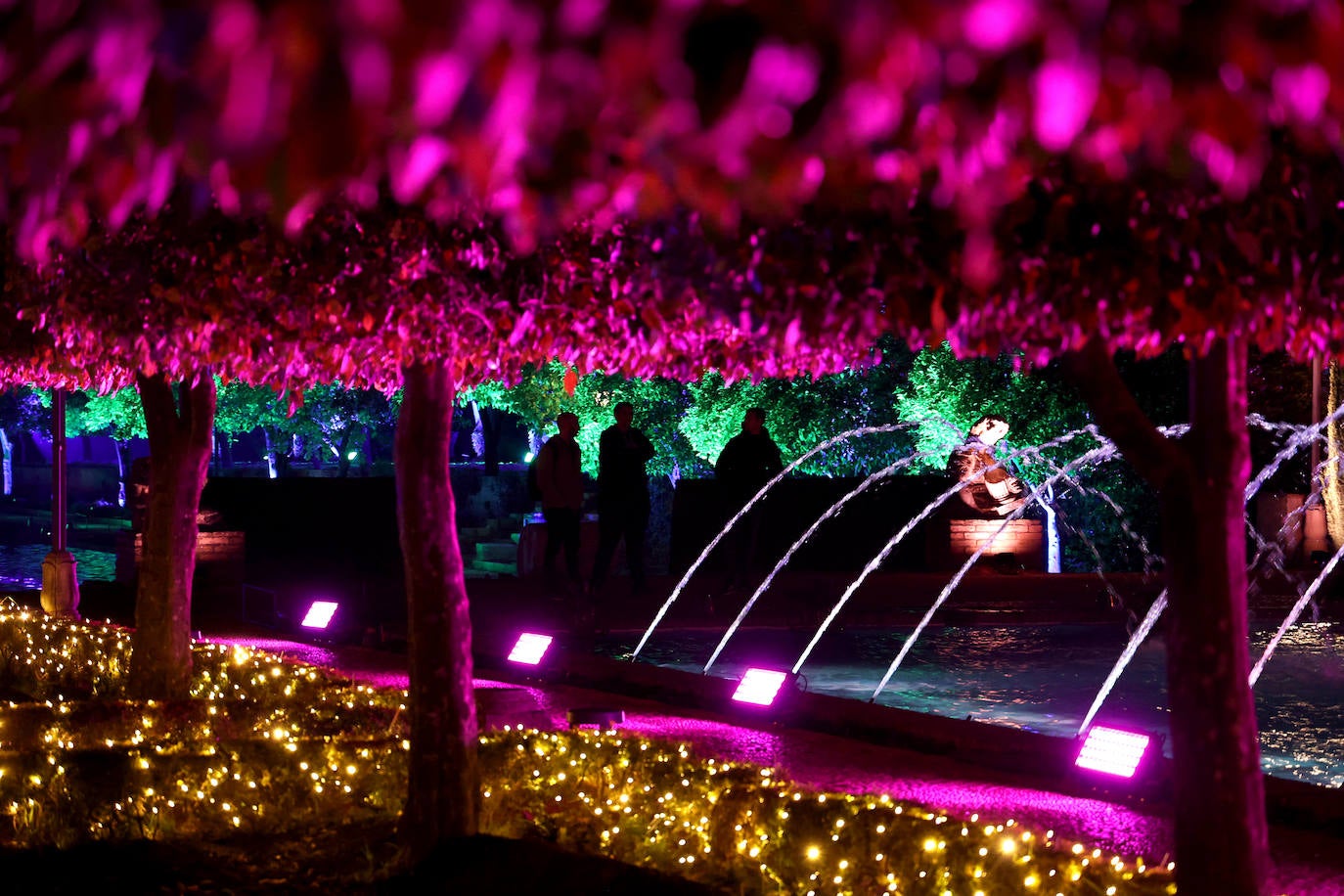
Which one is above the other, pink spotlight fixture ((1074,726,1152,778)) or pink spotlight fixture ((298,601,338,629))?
pink spotlight fixture ((298,601,338,629))

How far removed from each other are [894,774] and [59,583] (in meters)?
10.1

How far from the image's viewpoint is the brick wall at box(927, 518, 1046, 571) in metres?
19.7

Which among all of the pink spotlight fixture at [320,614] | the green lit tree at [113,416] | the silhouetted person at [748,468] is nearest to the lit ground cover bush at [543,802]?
the pink spotlight fixture at [320,614]

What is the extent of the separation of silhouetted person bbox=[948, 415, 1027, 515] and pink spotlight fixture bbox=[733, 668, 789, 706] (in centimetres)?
1006

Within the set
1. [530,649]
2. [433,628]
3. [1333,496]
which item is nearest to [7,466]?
[1333,496]

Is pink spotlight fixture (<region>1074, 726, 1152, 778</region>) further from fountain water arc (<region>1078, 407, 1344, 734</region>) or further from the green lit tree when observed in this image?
the green lit tree

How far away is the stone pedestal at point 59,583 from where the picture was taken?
596 inches

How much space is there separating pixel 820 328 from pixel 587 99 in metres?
2.26

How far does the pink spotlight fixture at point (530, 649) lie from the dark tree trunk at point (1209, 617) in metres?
7.52

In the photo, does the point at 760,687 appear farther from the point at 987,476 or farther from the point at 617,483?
the point at 987,476

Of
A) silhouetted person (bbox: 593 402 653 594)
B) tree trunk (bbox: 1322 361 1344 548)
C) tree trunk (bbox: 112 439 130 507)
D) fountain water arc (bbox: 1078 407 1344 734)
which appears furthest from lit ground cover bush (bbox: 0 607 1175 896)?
tree trunk (bbox: 112 439 130 507)

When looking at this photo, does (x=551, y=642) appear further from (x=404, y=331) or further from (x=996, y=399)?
(x=996, y=399)

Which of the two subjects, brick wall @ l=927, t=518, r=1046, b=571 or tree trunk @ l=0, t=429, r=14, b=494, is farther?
tree trunk @ l=0, t=429, r=14, b=494

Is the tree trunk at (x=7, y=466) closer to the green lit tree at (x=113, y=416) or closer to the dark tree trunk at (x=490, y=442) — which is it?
the green lit tree at (x=113, y=416)
